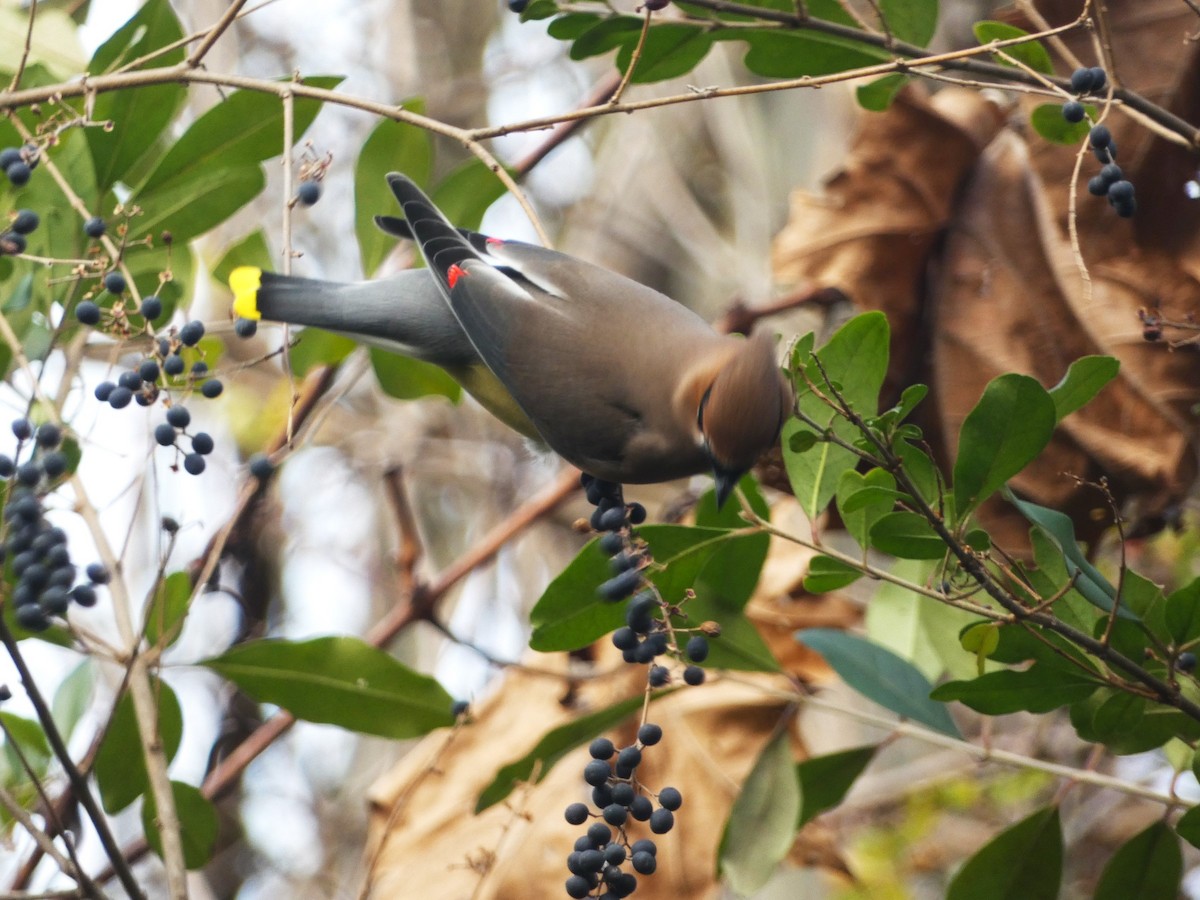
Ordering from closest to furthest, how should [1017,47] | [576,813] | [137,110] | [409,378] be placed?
1. [576,813]
2. [1017,47]
3. [137,110]
4. [409,378]

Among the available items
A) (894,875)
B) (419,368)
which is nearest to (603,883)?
(419,368)

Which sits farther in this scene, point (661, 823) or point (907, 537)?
point (907, 537)

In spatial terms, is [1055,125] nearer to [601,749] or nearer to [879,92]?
[879,92]

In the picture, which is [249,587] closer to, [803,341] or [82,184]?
[82,184]

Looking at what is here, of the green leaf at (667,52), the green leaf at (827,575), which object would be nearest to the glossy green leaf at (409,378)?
the green leaf at (667,52)

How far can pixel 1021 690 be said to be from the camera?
1.90 m

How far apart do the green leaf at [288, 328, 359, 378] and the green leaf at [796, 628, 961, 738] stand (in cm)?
118

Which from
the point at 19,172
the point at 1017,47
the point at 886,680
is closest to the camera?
the point at 19,172

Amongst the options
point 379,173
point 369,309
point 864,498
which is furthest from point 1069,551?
point 379,173

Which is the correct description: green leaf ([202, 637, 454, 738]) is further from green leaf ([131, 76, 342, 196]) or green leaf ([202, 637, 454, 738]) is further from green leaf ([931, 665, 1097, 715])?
green leaf ([931, 665, 1097, 715])

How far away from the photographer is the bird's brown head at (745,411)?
2.03 m

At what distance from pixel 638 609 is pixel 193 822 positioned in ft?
3.79

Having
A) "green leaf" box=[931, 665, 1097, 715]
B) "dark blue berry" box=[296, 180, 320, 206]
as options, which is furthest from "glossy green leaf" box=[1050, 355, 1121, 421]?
"dark blue berry" box=[296, 180, 320, 206]

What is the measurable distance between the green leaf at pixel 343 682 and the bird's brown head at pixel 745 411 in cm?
72
